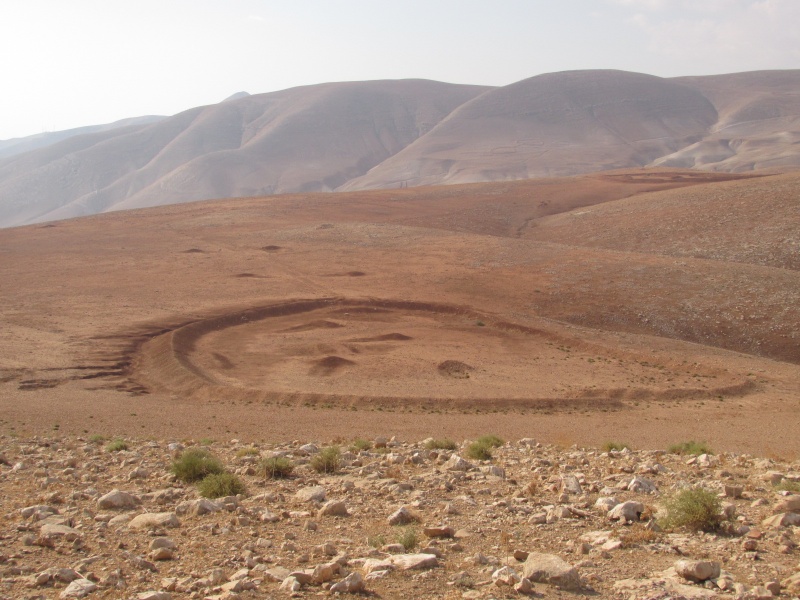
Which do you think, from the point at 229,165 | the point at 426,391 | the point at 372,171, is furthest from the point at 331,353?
the point at 229,165

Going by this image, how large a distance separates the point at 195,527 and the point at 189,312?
27835 millimetres

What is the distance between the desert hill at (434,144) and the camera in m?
143

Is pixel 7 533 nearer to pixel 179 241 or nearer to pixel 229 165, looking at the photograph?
pixel 179 241

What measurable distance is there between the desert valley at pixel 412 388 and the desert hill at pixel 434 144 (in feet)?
191

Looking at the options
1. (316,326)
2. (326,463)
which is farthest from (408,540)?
(316,326)

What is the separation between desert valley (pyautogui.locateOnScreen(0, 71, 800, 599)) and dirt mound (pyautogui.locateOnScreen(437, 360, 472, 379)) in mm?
196

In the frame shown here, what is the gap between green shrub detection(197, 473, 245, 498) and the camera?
997cm

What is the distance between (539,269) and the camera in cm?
4303

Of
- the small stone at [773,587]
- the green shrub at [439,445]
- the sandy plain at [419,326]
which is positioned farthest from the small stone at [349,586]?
the sandy plain at [419,326]

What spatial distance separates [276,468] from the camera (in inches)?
445

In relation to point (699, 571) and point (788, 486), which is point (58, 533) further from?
point (788, 486)

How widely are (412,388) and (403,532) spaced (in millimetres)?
16916

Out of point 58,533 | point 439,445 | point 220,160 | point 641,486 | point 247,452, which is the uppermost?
point 220,160

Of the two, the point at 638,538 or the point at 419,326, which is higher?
the point at 638,538
